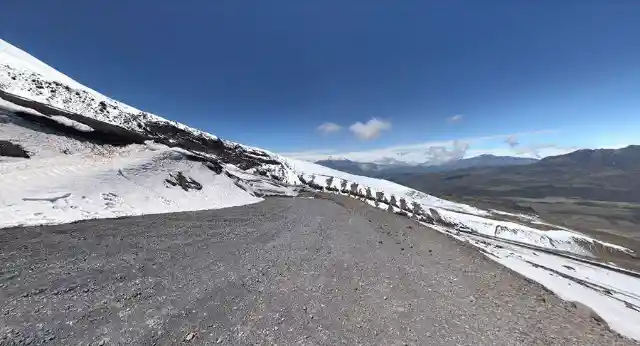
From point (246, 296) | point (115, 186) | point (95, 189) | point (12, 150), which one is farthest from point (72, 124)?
point (246, 296)

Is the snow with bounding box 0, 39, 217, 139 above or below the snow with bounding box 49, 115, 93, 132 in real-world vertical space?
above

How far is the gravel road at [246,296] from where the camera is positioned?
6.43 metres

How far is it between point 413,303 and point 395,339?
2.36 m

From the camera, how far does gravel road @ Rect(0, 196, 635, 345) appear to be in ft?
21.1

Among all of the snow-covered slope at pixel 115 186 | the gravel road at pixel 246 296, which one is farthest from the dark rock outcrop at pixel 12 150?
the gravel road at pixel 246 296

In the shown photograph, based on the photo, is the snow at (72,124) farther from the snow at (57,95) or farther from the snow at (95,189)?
the snow at (57,95)

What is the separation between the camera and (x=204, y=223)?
1792 cm

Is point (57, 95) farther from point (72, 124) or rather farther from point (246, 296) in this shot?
point (246, 296)

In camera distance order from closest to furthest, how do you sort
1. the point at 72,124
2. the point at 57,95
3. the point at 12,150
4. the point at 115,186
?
the point at 12,150, the point at 115,186, the point at 72,124, the point at 57,95

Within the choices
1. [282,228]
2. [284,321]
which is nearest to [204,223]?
[282,228]

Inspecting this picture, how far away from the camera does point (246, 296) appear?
8477 mm

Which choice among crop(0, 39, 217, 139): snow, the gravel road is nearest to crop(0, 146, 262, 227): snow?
the gravel road

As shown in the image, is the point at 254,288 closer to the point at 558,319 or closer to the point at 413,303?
the point at 413,303

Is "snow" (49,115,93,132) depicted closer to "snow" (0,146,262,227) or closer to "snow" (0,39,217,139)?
"snow" (0,146,262,227)
